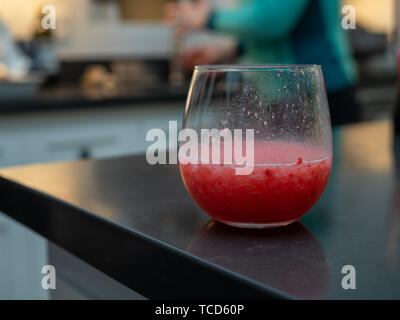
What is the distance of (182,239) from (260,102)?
14 cm

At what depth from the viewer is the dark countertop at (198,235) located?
0.40 m

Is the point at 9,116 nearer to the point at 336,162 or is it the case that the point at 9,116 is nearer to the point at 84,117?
the point at 84,117

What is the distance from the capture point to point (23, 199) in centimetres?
67

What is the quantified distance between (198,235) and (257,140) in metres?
0.10

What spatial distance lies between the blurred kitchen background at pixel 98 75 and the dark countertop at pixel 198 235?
117 cm

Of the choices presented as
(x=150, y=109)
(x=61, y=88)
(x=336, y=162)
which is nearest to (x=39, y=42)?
(x=61, y=88)

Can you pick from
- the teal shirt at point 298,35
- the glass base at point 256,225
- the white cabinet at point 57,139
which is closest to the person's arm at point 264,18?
the teal shirt at point 298,35
